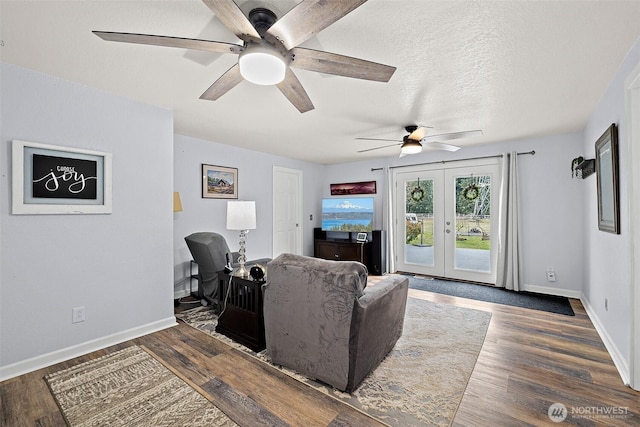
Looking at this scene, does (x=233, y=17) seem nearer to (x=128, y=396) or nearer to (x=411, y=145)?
(x=128, y=396)

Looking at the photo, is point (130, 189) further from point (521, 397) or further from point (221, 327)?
point (521, 397)

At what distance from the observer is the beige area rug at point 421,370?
5.82 ft

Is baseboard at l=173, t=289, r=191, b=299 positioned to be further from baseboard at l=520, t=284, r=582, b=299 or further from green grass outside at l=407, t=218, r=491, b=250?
baseboard at l=520, t=284, r=582, b=299

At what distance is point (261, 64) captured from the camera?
4.99 feet

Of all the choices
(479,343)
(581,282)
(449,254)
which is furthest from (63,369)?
(581,282)

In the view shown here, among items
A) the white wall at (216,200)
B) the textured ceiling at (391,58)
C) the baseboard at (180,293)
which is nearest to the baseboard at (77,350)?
the baseboard at (180,293)

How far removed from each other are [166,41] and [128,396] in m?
2.22

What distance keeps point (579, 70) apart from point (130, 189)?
3.98 meters

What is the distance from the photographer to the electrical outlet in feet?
7.82

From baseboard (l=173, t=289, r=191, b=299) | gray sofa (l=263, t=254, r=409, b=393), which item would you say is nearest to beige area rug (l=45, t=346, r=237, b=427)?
gray sofa (l=263, t=254, r=409, b=393)

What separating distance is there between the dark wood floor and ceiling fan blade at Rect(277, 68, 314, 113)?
207 cm

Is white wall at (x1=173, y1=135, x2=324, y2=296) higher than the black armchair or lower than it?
higher

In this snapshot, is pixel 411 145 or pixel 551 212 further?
pixel 551 212

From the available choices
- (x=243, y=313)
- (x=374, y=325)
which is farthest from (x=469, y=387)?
(x=243, y=313)
